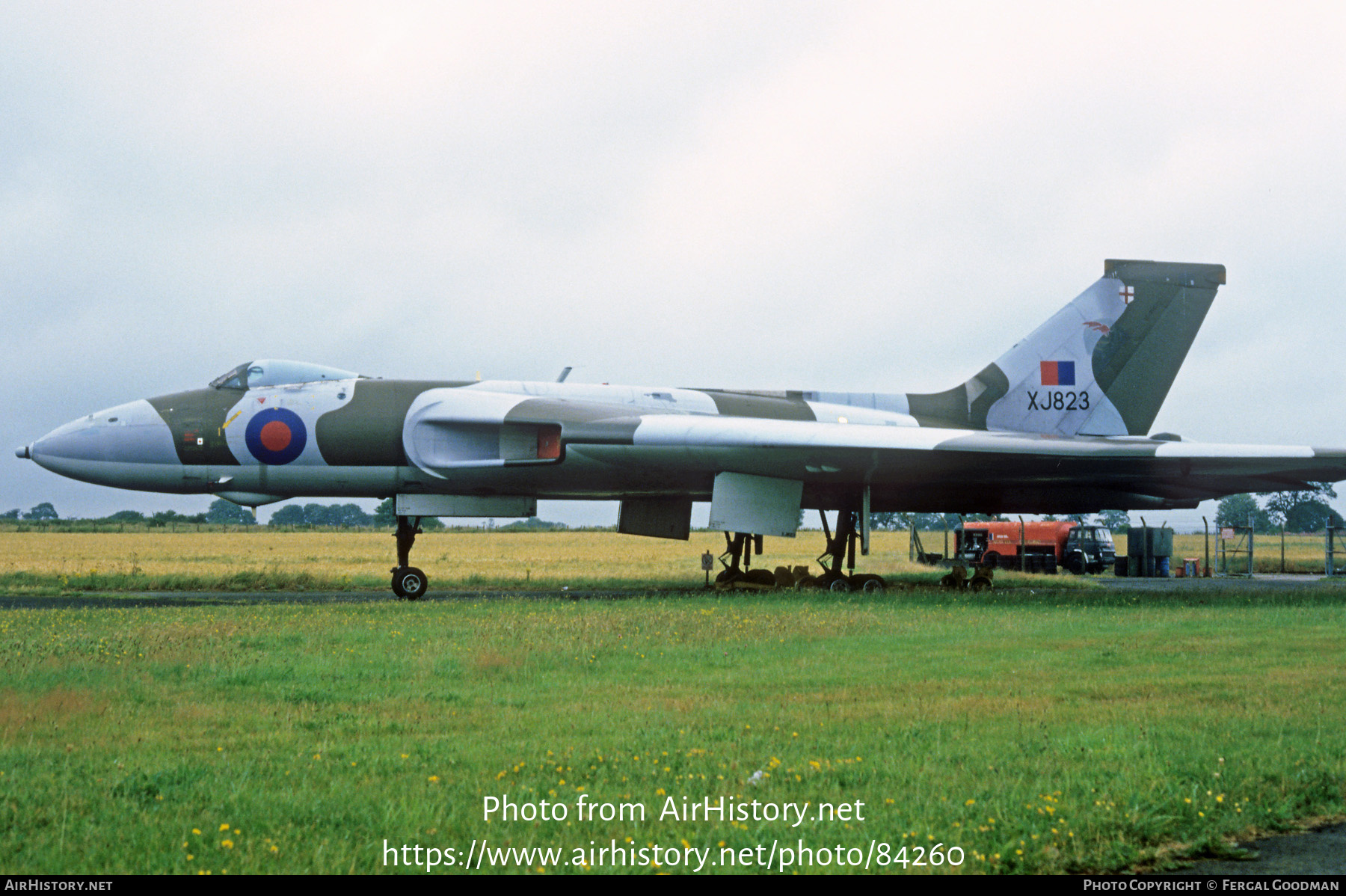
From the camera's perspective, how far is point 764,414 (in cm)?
1983

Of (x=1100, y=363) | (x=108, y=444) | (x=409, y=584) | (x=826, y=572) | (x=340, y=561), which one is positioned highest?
(x=1100, y=363)

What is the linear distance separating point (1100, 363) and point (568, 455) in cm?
1075

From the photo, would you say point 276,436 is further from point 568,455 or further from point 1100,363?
point 1100,363

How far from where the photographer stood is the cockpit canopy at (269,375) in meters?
17.7

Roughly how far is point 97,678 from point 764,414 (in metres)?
13.7

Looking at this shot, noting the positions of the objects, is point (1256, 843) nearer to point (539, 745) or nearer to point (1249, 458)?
point (539, 745)

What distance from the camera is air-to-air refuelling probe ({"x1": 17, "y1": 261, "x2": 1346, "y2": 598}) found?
16875 mm

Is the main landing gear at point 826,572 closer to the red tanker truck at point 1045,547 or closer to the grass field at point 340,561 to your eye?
the grass field at point 340,561

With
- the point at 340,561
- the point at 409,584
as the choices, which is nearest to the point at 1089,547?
the point at 340,561

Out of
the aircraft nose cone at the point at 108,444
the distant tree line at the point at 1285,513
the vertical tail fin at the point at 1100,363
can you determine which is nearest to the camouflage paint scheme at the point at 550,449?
the aircraft nose cone at the point at 108,444

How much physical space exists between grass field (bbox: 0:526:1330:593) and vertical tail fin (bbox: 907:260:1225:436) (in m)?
4.46

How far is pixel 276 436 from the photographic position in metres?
17.4

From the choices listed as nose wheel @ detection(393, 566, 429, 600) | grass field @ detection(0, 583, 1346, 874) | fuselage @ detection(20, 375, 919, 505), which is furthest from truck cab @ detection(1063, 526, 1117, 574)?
nose wheel @ detection(393, 566, 429, 600)

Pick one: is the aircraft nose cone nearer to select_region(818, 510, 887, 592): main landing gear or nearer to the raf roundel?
the raf roundel
